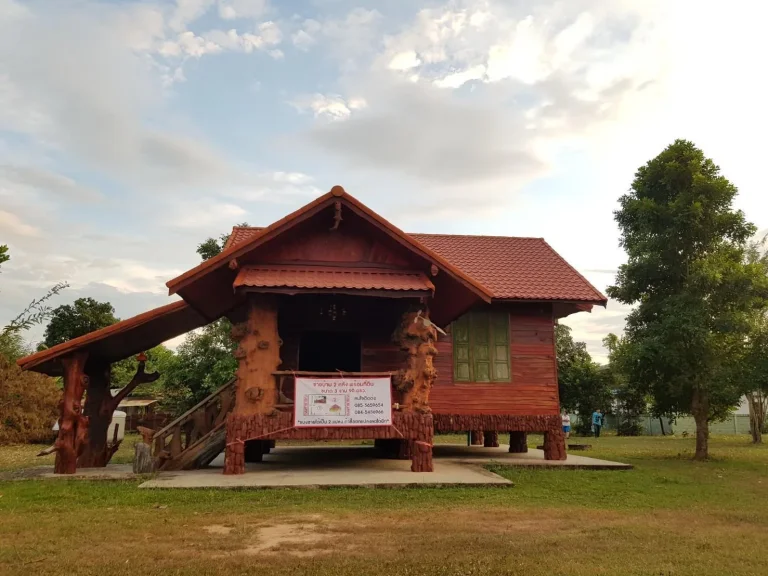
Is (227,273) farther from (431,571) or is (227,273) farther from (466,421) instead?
(431,571)

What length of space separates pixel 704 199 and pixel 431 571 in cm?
1375

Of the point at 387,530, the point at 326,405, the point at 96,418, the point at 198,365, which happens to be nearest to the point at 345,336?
the point at 326,405

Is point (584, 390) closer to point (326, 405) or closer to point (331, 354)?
point (331, 354)

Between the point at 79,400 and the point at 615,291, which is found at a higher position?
the point at 615,291

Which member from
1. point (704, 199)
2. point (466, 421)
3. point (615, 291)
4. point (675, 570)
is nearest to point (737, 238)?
point (704, 199)

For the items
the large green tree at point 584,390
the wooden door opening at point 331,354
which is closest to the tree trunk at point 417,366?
the wooden door opening at point 331,354

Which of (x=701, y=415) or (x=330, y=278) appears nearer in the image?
(x=330, y=278)

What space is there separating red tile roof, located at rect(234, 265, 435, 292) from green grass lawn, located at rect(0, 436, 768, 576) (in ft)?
11.3

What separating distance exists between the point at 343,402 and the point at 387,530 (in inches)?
164

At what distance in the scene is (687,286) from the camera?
1512 cm

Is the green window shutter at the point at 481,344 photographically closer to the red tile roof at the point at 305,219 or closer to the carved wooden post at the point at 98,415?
the red tile roof at the point at 305,219

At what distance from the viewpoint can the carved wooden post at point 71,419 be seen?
1064 centimetres

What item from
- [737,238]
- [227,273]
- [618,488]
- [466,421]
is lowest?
[618,488]

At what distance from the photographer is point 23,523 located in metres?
6.68
